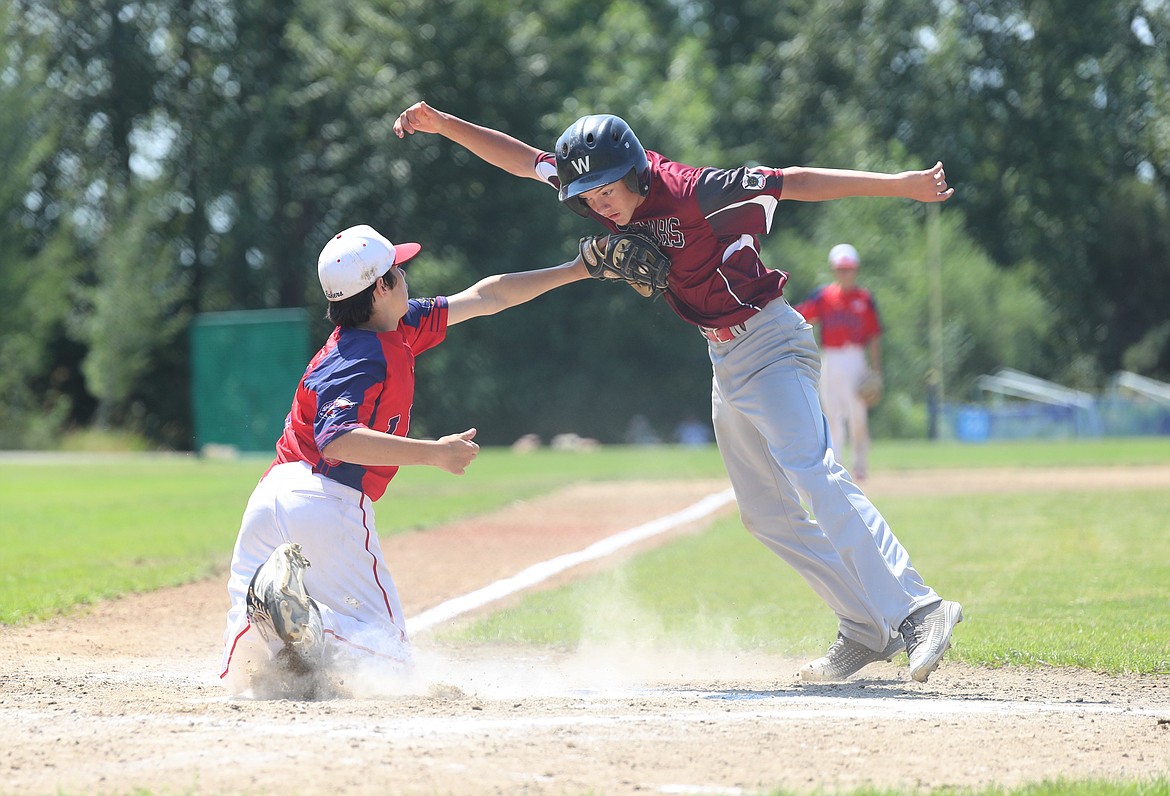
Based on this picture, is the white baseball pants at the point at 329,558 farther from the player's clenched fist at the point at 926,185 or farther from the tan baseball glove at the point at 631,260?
the player's clenched fist at the point at 926,185

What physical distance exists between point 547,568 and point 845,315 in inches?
272

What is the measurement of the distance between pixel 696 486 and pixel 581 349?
20049 millimetres

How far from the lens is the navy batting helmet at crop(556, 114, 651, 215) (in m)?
4.86

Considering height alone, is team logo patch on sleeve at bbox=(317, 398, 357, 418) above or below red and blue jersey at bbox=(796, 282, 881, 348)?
below

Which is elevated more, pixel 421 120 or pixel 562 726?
pixel 421 120

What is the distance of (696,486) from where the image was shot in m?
15.4

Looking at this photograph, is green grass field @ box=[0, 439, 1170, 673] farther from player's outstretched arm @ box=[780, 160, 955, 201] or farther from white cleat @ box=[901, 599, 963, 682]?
player's outstretched arm @ box=[780, 160, 955, 201]

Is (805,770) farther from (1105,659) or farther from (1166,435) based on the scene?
(1166,435)

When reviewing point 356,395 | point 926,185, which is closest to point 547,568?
point 356,395

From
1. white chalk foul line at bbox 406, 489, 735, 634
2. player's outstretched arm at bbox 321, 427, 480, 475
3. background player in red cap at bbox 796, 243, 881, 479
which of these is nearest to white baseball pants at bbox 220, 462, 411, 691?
player's outstretched arm at bbox 321, 427, 480, 475

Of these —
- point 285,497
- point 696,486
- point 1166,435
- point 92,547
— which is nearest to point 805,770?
point 285,497

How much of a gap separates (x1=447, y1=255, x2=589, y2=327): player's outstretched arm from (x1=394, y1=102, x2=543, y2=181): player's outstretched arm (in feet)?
1.42

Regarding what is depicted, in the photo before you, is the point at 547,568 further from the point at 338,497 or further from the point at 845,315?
the point at 845,315

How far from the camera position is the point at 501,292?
5406 millimetres
